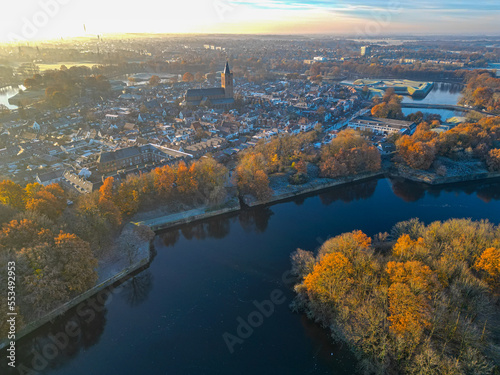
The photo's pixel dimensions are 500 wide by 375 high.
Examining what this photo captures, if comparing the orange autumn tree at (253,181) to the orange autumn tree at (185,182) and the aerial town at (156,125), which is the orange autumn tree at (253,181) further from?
the aerial town at (156,125)

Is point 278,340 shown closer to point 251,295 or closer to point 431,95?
point 251,295

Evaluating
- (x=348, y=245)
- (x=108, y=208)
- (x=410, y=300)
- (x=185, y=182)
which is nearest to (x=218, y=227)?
(x=185, y=182)

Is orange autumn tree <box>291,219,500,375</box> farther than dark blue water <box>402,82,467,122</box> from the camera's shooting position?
No

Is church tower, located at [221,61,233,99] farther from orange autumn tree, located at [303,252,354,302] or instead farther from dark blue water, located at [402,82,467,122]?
orange autumn tree, located at [303,252,354,302]

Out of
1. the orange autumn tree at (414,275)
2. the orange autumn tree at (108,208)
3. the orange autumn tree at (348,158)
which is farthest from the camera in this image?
the orange autumn tree at (348,158)

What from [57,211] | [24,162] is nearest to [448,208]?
[57,211]

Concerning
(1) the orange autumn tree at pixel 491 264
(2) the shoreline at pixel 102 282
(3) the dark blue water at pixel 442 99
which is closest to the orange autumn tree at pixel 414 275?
(1) the orange autumn tree at pixel 491 264

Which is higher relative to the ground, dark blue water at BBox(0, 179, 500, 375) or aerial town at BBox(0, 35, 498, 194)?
aerial town at BBox(0, 35, 498, 194)

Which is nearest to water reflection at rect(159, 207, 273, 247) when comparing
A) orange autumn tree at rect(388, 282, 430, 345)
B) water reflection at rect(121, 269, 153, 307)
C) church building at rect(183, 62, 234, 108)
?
water reflection at rect(121, 269, 153, 307)
